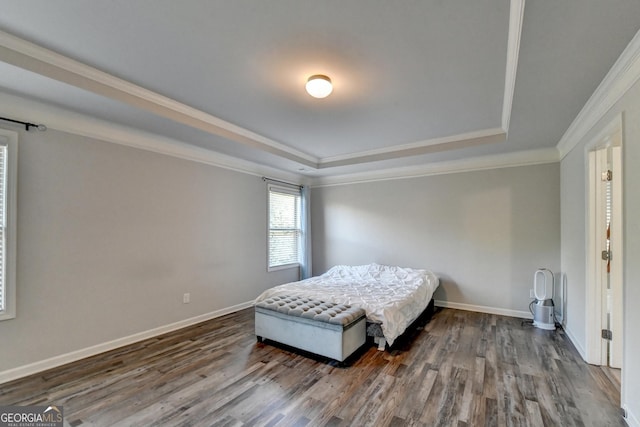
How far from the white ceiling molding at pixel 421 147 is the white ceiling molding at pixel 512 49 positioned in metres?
0.81

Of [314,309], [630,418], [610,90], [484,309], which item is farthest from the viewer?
[484,309]

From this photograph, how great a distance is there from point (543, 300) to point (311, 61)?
4179 millimetres

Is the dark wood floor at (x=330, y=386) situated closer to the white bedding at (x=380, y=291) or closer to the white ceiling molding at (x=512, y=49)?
the white bedding at (x=380, y=291)

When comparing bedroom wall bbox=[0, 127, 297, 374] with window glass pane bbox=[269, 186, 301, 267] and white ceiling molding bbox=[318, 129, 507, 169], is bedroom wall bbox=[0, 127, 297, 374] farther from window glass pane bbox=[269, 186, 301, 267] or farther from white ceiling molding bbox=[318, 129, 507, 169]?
white ceiling molding bbox=[318, 129, 507, 169]

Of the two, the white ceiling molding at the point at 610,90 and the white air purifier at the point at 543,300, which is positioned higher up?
the white ceiling molding at the point at 610,90

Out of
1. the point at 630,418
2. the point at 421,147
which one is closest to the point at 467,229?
the point at 421,147

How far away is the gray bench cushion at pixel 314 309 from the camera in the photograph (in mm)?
2859

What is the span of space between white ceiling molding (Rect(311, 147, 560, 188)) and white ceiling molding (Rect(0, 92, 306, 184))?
219 centimetres

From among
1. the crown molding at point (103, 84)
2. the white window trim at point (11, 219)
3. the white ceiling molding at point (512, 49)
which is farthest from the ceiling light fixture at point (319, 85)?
the white window trim at point (11, 219)

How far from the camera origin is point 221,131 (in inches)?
137

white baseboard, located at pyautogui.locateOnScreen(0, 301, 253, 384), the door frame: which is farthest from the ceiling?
white baseboard, located at pyautogui.locateOnScreen(0, 301, 253, 384)

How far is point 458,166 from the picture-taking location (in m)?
4.75

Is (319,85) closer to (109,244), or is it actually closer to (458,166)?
(109,244)

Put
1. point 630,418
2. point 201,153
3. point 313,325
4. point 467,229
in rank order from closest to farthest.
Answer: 1. point 630,418
2. point 313,325
3. point 201,153
4. point 467,229
